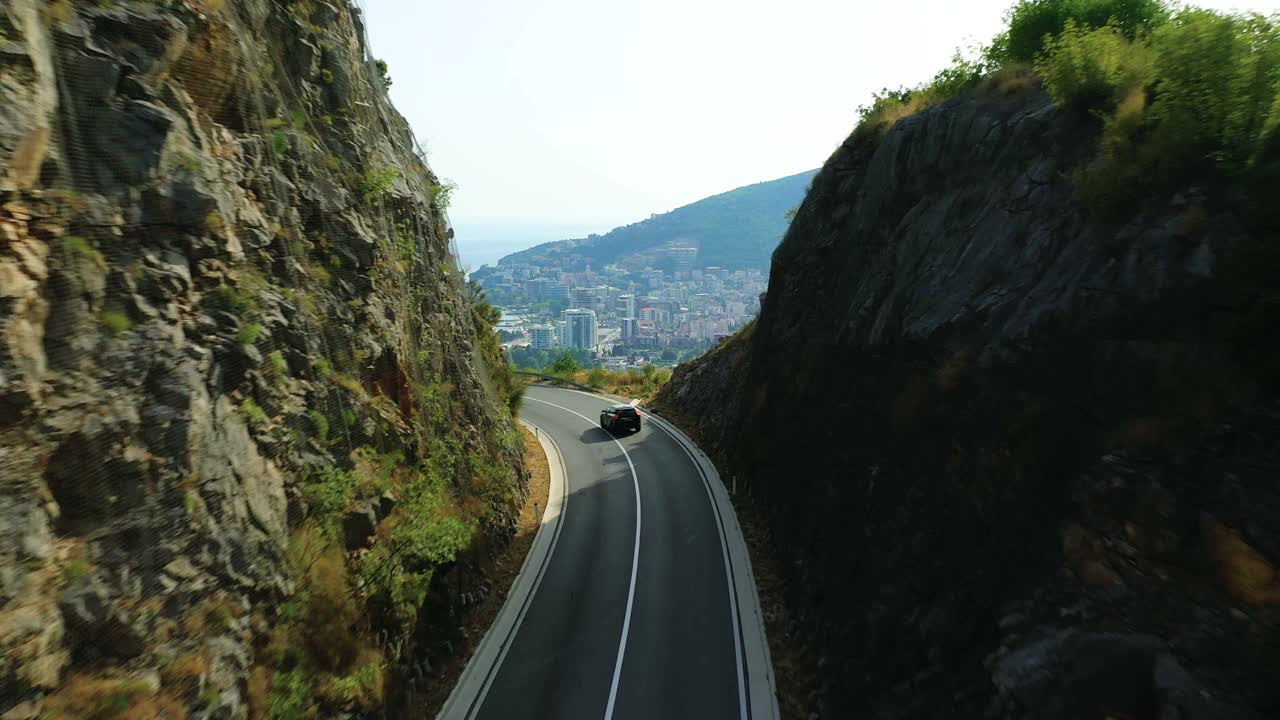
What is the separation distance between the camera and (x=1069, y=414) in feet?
27.6

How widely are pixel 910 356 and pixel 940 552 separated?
4504 millimetres

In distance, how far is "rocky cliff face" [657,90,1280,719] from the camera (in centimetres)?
625

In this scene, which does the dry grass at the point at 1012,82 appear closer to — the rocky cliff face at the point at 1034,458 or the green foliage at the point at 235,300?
the rocky cliff face at the point at 1034,458

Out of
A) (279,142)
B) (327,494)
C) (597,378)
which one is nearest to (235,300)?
(327,494)

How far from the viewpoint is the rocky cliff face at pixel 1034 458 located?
6.25 metres

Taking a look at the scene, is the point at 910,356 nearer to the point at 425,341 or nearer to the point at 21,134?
the point at 425,341

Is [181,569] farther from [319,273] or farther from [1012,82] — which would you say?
[1012,82]

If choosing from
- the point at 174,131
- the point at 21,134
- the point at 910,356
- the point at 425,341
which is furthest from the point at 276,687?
the point at 910,356

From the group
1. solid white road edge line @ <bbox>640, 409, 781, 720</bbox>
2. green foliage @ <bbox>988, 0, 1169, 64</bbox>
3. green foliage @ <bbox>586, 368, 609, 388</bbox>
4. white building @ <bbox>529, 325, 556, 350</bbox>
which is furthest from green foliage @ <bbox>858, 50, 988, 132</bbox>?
white building @ <bbox>529, 325, 556, 350</bbox>

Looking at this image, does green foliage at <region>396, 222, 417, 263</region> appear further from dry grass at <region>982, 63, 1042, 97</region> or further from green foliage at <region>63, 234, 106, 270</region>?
dry grass at <region>982, 63, 1042, 97</region>

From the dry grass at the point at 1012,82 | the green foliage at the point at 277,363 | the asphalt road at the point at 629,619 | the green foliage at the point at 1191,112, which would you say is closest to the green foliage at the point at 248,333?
the green foliage at the point at 277,363

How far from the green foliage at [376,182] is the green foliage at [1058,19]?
15.4 meters

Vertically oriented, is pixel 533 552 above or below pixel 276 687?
below

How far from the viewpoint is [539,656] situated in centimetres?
1351
